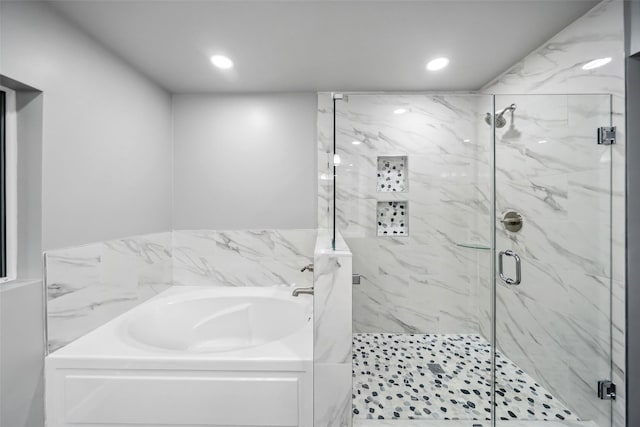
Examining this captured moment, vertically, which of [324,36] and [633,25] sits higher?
[324,36]

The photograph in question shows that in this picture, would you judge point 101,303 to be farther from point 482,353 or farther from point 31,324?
point 482,353

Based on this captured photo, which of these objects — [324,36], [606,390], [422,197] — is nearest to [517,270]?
[422,197]

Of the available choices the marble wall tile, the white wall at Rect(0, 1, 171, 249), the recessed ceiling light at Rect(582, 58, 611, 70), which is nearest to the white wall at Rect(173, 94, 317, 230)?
the white wall at Rect(0, 1, 171, 249)

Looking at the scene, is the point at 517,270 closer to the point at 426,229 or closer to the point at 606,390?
the point at 426,229

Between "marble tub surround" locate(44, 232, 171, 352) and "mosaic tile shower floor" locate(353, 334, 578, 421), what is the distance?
5.29 feet

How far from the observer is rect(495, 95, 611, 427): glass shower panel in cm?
145

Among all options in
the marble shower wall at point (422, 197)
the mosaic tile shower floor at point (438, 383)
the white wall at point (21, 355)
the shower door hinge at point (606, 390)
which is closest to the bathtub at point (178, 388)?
the white wall at point (21, 355)

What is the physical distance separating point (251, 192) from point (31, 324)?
1.65 metres

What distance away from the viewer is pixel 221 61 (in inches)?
79.9

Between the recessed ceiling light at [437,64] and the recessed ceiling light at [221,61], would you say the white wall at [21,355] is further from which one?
the recessed ceiling light at [437,64]

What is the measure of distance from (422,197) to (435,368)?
967 millimetres

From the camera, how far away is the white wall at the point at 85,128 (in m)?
1.38

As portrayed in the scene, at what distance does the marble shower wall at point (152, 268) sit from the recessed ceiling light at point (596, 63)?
211 centimetres

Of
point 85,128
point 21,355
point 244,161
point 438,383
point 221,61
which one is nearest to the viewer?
point 21,355
